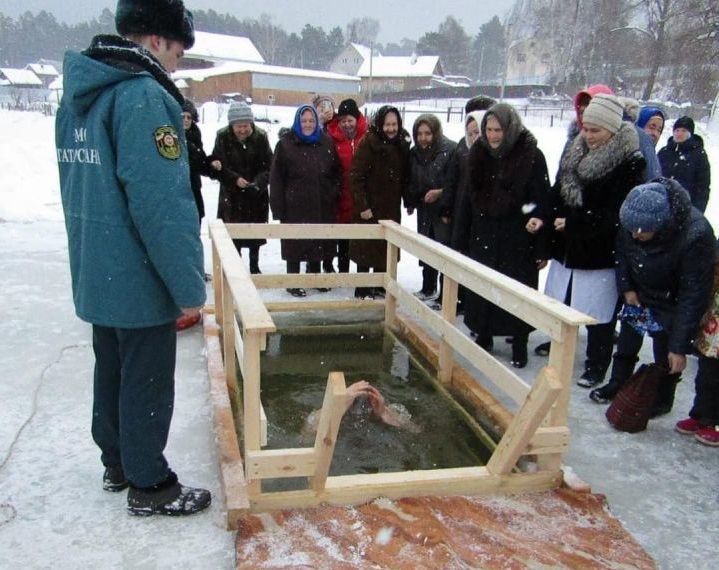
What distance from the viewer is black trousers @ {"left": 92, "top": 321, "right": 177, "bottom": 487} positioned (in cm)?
239

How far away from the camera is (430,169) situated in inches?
218

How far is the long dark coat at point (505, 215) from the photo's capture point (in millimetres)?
4258

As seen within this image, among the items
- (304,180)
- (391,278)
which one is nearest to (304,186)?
(304,180)

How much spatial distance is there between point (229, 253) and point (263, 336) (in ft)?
3.90

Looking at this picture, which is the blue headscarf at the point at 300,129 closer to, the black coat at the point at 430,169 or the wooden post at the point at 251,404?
the black coat at the point at 430,169

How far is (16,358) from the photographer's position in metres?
4.30

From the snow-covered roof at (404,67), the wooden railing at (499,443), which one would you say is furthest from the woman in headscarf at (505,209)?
the snow-covered roof at (404,67)

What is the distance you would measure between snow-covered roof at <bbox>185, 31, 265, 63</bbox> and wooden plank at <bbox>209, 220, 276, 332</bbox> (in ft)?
193

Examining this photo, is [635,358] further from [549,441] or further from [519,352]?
[549,441]

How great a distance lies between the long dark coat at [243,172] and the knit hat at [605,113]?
3.29 m

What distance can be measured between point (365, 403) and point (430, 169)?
2.58 m

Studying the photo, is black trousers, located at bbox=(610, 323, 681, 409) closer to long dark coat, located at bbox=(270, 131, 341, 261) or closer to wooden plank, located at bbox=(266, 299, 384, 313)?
wooden plank, located at bbox=(266, 299, 384, 313)

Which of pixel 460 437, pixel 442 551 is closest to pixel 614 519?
pixel 442 551

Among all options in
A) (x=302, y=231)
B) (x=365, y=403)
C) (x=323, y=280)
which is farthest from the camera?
(x=323, y=280)
